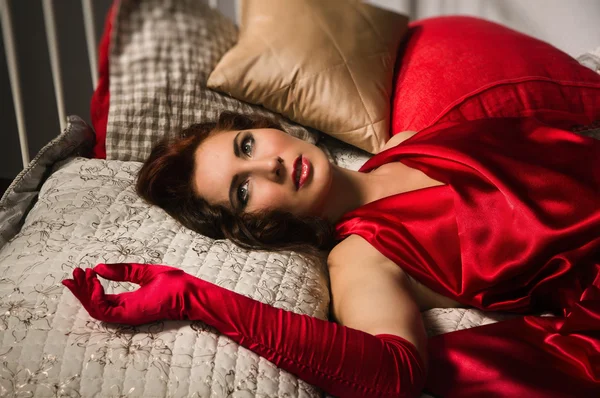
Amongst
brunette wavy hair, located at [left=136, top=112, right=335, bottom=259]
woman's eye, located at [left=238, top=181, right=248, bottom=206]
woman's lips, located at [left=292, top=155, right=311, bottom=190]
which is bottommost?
brunette wavy hair, located at [left=136, top=112, right=335, bottom=259]

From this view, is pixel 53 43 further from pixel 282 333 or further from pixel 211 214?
pixel 282 333

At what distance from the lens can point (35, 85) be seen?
1.95 metres

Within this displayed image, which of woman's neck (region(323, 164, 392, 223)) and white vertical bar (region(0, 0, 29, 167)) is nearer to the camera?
woman's neck (region(323, 164, 392, 223))

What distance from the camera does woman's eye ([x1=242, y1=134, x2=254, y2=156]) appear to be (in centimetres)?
127

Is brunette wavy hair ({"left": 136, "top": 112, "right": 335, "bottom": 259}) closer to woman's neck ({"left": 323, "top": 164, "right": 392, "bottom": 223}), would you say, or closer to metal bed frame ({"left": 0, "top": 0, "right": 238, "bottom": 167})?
woman's neck ({"left": 323, "top": 164, "right": 392, "bottom": 223})

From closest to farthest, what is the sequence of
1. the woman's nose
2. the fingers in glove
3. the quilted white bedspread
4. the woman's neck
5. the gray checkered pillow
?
the quilted white bedspread → the fingers in glove → the woman's nose → the woman's neck → the gray checkered pillow

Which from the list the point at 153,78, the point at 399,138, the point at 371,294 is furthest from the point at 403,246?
the point at 153,78

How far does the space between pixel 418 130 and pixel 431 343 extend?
70cm

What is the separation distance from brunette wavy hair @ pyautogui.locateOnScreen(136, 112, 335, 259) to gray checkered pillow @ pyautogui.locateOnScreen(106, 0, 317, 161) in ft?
0.39

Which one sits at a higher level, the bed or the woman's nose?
the woman's nose

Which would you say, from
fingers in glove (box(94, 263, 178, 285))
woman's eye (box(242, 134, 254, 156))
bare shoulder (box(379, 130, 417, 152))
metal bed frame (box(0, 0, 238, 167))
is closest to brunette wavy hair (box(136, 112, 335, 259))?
woman's eye (box(242, 134, 254, 156))

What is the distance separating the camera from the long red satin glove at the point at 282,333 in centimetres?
88

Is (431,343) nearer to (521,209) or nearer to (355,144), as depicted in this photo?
(521,209)

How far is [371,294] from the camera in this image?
1.02m
